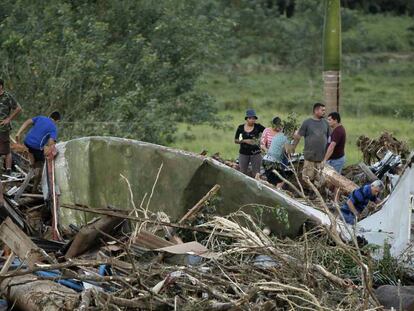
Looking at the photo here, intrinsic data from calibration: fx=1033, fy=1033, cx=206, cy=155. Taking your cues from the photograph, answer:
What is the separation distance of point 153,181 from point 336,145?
373 centimetres

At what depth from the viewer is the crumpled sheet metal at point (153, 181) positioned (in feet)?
37.5

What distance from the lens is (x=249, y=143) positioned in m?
15.0

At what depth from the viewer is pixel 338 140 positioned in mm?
14938

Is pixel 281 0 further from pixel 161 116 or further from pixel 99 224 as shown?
pixel 99 224

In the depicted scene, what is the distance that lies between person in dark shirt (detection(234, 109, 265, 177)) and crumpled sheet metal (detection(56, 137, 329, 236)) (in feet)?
9.84

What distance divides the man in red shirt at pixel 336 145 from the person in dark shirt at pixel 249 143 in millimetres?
1009

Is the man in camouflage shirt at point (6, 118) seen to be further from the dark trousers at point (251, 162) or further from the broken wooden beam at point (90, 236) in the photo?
the broken wooden beam at point (90, 236)

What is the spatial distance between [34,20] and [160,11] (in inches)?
122

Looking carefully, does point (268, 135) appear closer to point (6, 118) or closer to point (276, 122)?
point (276, 122)

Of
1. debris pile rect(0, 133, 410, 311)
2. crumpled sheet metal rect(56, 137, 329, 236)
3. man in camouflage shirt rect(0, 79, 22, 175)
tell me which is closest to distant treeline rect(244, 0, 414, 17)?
man in camouflage shirt rect(0, 79, 22, 175)

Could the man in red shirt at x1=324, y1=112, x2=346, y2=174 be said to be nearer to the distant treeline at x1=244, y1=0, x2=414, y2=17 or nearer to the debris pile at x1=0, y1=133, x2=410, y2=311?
the debris pile at x1=0, y1=133, x2=410, y2=311

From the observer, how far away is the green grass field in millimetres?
26531

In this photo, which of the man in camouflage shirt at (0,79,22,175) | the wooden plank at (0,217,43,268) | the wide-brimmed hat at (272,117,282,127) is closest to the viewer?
the wooden plank at (0,217,43,268)

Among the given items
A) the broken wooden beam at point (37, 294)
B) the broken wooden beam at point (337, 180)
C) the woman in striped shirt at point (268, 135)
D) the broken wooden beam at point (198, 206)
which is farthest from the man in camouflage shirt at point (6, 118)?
the broken wooden beam at point (37, 294)
